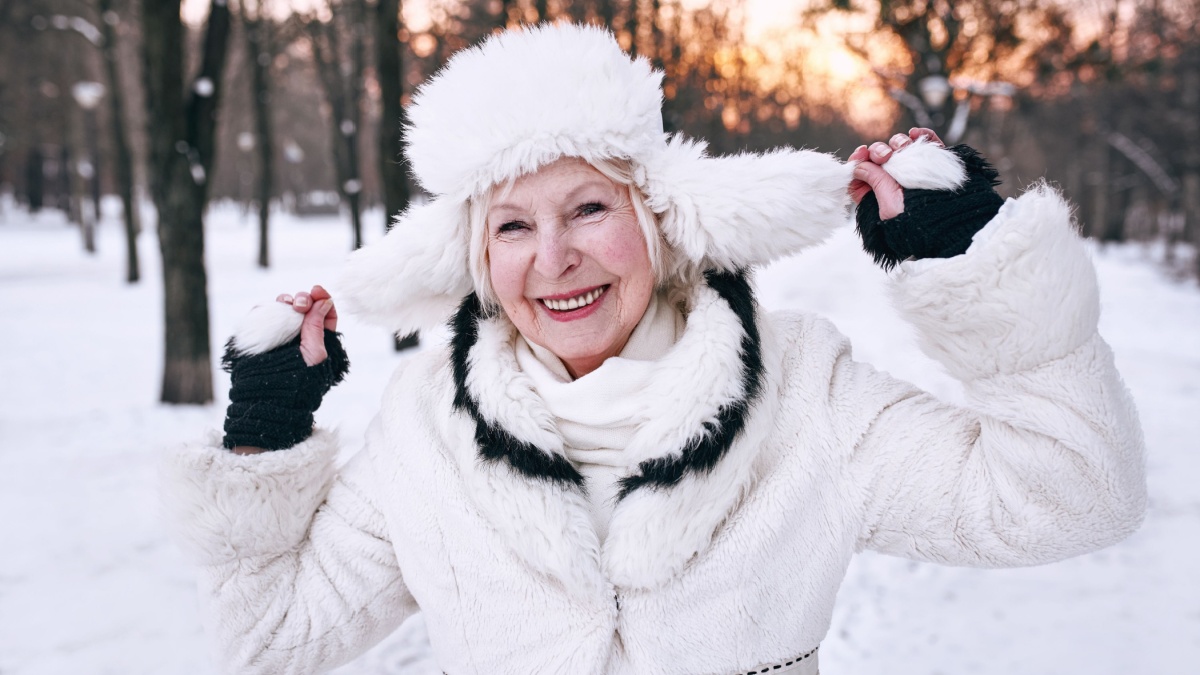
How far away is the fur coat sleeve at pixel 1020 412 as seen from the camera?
4.20 feet

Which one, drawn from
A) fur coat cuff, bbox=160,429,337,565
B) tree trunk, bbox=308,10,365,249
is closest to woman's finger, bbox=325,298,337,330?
fur coat cuff, bbox=160,429,337,565

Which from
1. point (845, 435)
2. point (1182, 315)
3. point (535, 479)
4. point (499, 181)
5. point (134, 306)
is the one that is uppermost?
point (499, 181)

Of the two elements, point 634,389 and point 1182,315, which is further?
point 1182,315

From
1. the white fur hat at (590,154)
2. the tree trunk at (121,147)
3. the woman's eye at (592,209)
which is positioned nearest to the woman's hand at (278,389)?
the white fur hat at (590,154)

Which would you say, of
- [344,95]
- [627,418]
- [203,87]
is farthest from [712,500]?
[344,95]

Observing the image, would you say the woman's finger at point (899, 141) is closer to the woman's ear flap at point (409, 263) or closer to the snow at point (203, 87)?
the woman's ear flap at point (409, 263)

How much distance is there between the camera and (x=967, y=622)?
152 inches

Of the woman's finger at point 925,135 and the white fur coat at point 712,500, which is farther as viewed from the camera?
the woman's finger at point 925,135

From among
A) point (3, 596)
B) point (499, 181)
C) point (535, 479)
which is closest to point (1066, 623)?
point (535, 479)

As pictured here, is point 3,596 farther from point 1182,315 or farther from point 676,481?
point 1182,315

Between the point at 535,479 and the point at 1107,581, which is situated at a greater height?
the point at 535,479

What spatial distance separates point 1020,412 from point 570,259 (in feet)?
2.71

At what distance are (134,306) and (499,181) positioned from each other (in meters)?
15.6

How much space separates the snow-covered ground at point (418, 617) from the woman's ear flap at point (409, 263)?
2.03ft
